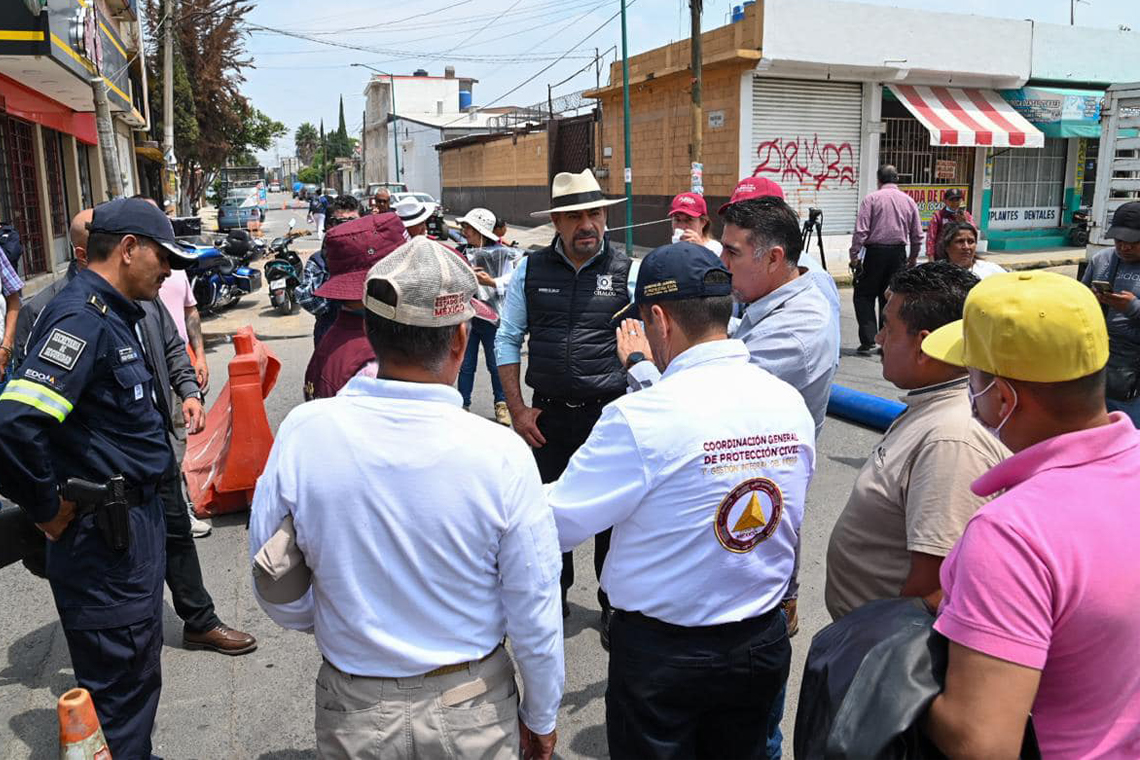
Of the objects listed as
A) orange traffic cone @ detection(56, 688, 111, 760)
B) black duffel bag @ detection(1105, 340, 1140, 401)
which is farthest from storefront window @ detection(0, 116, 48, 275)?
black duffel bag @ detection(1105, 340, 1140, 401)

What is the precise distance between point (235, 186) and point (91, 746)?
4890cm

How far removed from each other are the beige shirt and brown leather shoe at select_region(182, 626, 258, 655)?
109 inches

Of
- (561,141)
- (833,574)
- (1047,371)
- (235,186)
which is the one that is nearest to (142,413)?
(833,574)

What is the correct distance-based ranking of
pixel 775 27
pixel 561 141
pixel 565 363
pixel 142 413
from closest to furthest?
pixel 142 413 < pixel 565 363 < pixel 775 27 < pixel 561 141

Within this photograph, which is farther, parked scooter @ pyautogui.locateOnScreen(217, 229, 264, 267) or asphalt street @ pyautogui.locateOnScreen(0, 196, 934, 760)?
parked scooter @ pyautogui.locateOnScreen(217, 229, 264, 267)

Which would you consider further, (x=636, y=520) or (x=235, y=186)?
(x=235, y=186)

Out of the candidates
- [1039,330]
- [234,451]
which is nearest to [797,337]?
[1039,330]

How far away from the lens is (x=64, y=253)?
58.2 feet

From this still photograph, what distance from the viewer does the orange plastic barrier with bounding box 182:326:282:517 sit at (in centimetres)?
540

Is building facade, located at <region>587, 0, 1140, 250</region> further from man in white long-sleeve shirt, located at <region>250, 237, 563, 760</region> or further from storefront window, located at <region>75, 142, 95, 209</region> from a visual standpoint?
man in white long-sleeve shirt, located at <region>250, 237, 563, 760</region>

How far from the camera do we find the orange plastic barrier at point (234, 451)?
540cm

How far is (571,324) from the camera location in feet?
12.9

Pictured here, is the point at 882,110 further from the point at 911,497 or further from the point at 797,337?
the point at 911,497

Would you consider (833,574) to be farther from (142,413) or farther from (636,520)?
(142,413)
